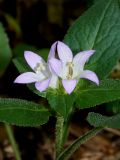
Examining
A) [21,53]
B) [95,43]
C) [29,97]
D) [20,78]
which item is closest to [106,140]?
[29,97]

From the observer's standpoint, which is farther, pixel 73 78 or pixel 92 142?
pixel 92 142

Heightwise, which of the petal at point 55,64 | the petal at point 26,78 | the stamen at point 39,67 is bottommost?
the petal at point 26,78

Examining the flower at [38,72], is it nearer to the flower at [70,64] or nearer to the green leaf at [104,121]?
the flower at [70,64]

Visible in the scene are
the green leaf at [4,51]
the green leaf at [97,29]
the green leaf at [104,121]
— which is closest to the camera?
the green leaf at [104,121]

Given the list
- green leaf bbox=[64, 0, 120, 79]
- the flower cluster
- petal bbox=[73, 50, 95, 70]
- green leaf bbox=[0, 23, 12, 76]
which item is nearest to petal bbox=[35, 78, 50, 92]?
the flower cluster

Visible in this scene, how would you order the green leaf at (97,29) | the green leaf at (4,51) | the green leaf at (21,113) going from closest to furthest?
the green leaf at (21,113), the green leaf at (97,29), the green leaf at (4,51)

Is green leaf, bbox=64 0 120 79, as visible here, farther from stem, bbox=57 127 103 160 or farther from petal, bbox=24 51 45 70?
stem, bbox=57 127 103 160

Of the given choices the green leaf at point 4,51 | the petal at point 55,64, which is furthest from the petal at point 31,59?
the green leaf at point 4,51

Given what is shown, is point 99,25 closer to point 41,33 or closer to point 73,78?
point 73,78
